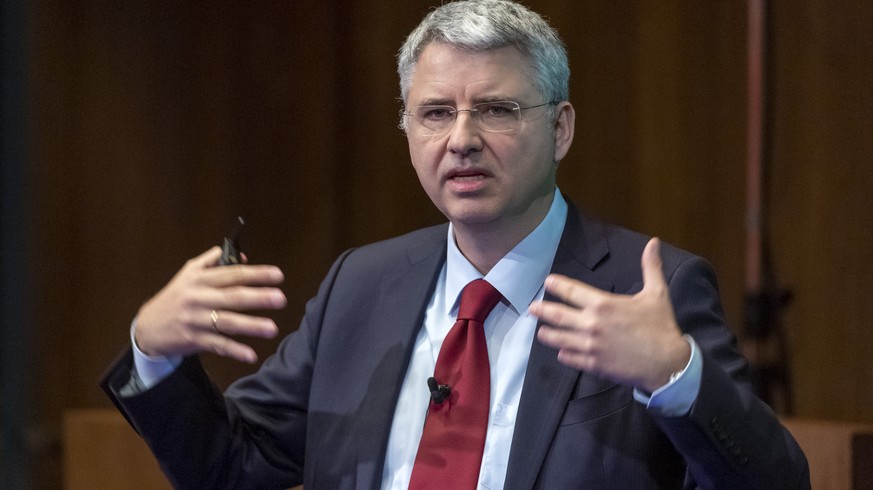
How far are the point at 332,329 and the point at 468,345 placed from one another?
0.32m

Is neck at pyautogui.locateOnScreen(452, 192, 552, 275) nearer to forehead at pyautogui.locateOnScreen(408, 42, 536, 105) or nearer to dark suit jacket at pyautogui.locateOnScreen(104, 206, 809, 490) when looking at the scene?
dark suit jacket at pyautogui.locateOnScreen(104, 206, 809, 490)

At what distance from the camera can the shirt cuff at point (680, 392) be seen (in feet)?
4.45

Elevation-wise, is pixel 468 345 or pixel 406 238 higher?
pixel 406 238

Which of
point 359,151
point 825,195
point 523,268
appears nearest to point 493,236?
point 523,268

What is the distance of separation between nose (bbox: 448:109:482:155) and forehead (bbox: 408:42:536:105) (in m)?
0.03

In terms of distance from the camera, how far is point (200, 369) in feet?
5.73

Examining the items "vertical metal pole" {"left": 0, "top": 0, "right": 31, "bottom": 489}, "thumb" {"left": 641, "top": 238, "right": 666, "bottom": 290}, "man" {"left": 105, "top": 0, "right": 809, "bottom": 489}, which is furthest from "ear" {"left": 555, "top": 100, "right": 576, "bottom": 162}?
"vertical metal pole" {"left": 0, "top": 0, "right": 31, "bottom": 489}

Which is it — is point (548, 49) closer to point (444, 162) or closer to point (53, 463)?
point (444, 162)

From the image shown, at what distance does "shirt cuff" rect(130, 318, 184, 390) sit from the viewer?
65.2 inches

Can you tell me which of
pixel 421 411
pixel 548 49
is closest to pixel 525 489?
pixel 421 411

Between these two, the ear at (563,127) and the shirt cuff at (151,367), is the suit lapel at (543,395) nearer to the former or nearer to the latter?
the ear at (563,127)

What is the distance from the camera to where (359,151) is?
11.1 ft

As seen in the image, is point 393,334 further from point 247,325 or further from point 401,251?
point 247,325

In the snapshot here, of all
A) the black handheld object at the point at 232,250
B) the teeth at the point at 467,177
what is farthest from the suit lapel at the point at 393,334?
the black handheld object at the point at 232,250
